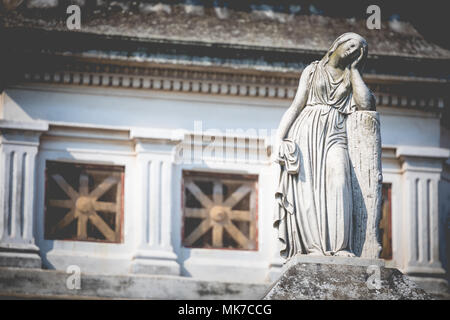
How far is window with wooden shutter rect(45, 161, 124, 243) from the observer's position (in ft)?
96.6

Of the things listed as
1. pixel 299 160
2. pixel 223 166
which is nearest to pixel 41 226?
pixel 223 166

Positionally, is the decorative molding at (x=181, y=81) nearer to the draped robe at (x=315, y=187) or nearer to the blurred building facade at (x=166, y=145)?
the blurred building facade at (x=166, y=145)

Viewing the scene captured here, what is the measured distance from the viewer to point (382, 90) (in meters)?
30.8

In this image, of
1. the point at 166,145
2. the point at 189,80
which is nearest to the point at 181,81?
the point at 189,80

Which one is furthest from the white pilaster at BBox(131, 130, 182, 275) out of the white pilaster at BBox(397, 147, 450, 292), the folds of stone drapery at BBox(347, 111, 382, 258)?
the folds of stone drapery at BBox(347, 111, 382, 258)

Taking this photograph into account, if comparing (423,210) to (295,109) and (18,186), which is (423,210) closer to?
(18,186)

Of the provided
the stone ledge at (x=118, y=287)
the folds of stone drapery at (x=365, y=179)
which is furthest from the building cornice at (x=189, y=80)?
the folds of stone drapery at (x=365, y=179)

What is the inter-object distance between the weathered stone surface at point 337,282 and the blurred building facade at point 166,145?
29.5 feet

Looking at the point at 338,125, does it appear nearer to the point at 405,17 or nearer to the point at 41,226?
the point at 41,226

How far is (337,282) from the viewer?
64.5ft

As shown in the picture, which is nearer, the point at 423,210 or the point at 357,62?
the point at 357,62

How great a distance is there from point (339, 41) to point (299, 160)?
1664 millimetres

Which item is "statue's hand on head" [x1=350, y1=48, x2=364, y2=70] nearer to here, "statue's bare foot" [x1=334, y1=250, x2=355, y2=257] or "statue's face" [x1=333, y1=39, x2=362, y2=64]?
"statue's face" [x1=333, y1=39, x2=362, y2=64]

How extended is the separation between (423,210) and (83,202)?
243 inches
